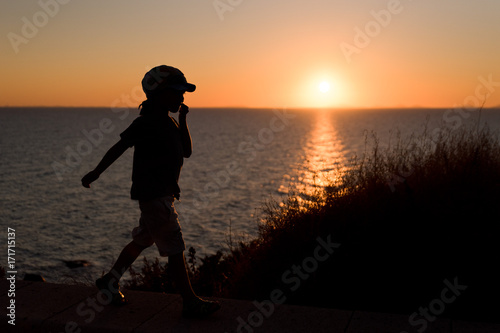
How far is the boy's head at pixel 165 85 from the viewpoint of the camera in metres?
3.83

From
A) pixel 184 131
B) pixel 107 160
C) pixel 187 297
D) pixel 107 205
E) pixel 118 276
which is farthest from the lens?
pixel 107 205

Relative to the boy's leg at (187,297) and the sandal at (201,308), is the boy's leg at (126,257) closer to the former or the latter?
the boy's leg at (187,297)

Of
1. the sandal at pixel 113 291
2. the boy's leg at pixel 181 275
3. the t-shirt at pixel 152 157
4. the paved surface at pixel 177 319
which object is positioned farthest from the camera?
the sandal at pixel 113 291

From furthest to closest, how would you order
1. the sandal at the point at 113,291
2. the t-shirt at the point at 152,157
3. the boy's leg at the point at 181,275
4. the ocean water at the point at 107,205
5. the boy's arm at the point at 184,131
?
the ocean water at the point at 107,205 < the sandal at the point at 113,291 < the boy's arm at the point at 184,131 < the boy's leg at the point at 181,275 < the t-shirt at the point at 152,157

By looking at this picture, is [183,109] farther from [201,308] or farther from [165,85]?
[201,308]

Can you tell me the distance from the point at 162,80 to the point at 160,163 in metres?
0.64

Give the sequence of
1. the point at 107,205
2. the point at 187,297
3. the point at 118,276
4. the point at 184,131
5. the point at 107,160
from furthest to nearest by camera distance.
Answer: the point at 107,205 < the point at 118,276 < the point at 184,131 < the point at 187,297 < the point at 107,160

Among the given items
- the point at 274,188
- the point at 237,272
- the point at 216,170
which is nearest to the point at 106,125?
the point at 216,170

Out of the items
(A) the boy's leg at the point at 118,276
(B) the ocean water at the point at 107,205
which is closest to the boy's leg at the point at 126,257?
(A) the boy's leg at the point at 118,276

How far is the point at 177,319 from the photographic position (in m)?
3.86

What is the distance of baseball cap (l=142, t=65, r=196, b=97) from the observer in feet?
12.6

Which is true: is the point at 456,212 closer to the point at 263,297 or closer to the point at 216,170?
the point at 263,297

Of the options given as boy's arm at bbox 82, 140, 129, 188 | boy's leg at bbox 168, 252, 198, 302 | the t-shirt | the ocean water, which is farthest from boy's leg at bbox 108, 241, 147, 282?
the ocean water

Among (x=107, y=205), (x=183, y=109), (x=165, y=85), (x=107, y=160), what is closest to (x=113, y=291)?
(x=107, y=160)
